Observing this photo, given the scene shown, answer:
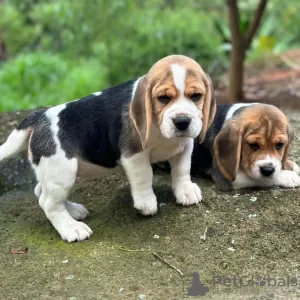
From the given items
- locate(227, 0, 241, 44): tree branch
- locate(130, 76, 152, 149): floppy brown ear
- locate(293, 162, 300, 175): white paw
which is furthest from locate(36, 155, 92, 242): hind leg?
locate(227, 0, 241, 44): tree branch

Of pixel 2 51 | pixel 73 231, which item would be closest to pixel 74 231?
pixel 73 231

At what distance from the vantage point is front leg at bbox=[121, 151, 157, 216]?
141 inches

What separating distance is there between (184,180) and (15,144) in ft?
4.37

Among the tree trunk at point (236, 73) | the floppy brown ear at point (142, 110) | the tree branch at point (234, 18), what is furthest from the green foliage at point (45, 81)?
the floppy brown ear at point (142, 110)

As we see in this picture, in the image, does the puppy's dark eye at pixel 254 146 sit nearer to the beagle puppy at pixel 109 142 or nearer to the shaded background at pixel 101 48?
the beagle puppy at pixel 109 142

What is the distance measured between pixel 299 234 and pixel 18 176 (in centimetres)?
281

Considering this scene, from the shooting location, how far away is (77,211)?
395 cm

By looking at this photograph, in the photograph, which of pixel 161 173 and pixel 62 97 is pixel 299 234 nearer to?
pixel 161 173

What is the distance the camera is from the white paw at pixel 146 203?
12.1 feet

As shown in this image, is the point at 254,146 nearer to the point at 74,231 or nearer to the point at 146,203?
the point at 146,203

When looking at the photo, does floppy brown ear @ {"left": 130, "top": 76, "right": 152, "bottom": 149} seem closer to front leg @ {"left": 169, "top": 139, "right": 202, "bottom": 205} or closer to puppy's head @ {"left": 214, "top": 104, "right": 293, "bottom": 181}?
front leg @ {"left": 169, "top": 139, "right": 202, "bottom": 205}

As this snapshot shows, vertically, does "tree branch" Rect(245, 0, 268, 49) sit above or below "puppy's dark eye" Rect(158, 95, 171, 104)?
below

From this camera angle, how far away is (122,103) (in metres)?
3.68

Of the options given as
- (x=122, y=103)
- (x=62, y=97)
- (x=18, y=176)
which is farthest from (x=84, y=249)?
(x=62, y=97)
